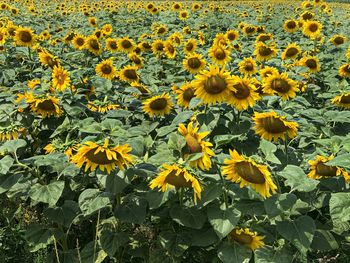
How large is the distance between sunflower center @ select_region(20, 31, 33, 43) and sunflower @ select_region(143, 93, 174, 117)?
298cm

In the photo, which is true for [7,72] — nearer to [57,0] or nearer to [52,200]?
[52,200]

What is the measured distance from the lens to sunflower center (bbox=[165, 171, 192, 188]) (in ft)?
8.30

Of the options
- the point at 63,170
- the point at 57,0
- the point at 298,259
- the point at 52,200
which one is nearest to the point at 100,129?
the point at 63,170

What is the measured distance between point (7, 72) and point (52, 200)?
3368mm

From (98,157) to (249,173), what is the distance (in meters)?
0.99

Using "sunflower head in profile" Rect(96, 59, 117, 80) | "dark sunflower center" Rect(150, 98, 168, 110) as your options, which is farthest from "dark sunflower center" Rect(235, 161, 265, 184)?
"sunflower head in profile" Rect(96, 59, 117, 80)

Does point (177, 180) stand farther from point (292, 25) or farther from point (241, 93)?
point (292, 25)

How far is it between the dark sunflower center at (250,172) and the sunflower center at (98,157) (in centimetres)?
84

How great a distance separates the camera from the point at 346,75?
5.75m

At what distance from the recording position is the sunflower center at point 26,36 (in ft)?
19.7

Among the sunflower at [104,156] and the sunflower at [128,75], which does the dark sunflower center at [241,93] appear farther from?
the sunflower at [128,75]

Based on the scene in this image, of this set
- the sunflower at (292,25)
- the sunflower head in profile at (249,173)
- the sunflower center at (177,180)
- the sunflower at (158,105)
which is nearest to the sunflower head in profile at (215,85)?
the sunflower at (158,105)

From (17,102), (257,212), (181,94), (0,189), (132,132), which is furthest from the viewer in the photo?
(181,94)

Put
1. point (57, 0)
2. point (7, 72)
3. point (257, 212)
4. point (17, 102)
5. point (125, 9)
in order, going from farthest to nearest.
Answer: point (57, 0) → point (125, 9) → point (7, 72) → point (17, 102) → point (257, 212)
